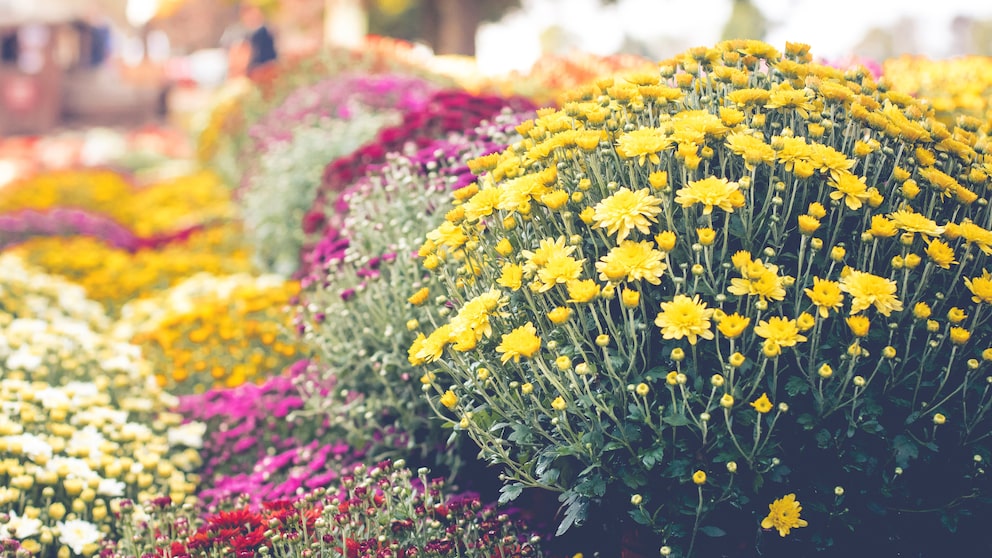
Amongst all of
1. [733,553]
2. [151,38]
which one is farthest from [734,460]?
[151,38]

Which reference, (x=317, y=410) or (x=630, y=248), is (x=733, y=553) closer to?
(x=630, y=248)

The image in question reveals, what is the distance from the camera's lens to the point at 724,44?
9.20 ft

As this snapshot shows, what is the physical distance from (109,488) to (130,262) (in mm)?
4225

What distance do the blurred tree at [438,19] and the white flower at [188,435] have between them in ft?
45.1

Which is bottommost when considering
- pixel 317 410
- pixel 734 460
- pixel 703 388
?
pixel 317 410

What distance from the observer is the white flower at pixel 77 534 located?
287 cm

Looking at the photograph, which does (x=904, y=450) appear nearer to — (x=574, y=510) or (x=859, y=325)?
(x=859, y=325)

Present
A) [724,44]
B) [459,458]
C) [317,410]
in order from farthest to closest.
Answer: [317,410], [459,458], [724,44]

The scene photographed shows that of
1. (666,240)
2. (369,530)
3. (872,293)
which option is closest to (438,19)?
(369,530)

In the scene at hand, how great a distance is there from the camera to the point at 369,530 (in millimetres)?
2475

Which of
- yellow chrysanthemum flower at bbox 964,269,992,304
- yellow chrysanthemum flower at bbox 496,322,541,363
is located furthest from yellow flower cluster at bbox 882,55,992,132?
yellow chrysanthemum flower at bbox 496,322,541,363

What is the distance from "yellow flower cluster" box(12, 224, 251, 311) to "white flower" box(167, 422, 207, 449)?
2.75 meters

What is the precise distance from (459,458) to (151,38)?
3375 cm

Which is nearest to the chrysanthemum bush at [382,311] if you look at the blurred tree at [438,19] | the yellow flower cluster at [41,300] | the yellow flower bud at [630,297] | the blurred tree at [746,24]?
the yellow flower bud at [630,297]
